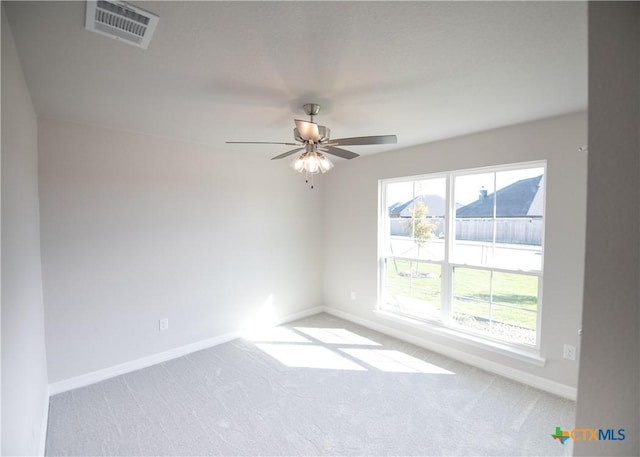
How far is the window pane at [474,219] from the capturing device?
3.07 meters

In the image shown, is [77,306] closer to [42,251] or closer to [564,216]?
[42,251]

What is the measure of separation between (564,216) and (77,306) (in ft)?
14.6

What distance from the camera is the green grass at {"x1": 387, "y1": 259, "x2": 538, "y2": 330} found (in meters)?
2.89

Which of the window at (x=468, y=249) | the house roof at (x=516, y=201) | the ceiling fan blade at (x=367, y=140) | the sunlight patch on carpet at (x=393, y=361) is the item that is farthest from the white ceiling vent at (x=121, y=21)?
the sunlight patch on carpet at (x=393, y=361)

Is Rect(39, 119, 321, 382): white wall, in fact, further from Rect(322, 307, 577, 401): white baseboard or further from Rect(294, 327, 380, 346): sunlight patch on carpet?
Rect(322, 307, 577, 401): white baseboard

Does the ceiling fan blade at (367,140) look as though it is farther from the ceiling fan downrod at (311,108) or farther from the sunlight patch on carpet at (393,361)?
the sunlight patch on carpet at (393,361)

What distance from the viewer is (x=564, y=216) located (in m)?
2.54

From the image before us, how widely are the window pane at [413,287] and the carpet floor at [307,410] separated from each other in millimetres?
577

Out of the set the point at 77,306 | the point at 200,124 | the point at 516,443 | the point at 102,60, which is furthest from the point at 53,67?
the point at 516,443

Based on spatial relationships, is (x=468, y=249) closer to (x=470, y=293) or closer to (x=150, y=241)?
(x=470, y=293)

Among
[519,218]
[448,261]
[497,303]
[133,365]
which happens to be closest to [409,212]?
[448,261]

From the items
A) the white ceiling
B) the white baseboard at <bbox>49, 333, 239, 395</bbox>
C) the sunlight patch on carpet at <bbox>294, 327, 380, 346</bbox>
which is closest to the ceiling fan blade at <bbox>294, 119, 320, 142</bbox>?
the white ceiling

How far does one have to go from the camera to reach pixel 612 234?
72 cm

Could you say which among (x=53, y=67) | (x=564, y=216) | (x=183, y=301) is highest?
(x=53, y=67)
